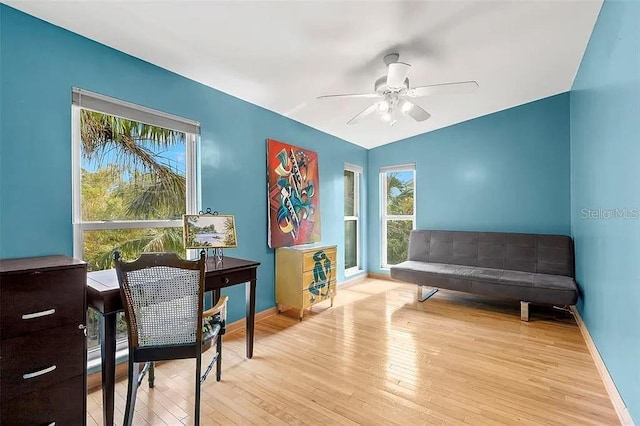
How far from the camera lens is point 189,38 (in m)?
2.14

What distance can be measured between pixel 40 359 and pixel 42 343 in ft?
0.24

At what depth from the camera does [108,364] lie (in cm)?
168

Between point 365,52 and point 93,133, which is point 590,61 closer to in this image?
point 365,52

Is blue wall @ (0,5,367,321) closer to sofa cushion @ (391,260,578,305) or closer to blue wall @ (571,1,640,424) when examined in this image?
sofa cushion @ (391,260,578,305)

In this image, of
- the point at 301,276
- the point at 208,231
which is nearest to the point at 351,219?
the point at 301,276

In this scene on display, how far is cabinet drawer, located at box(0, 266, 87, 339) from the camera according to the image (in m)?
1.40

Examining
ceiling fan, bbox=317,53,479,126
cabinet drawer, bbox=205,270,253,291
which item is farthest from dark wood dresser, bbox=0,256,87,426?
ceiling fan, bbox=317,53,479,126

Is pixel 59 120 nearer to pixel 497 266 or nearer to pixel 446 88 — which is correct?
pixel 446 88

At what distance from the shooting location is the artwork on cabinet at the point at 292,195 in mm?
3512

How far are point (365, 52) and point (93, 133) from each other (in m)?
2.08

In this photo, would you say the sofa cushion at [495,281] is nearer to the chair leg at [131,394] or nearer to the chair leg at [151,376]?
the chair leg at [151,376]

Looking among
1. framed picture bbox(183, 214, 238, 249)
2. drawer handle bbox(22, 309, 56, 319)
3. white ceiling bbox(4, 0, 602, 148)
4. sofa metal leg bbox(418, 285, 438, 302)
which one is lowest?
sofa metal leg bbox(418, 285, 438, 302)

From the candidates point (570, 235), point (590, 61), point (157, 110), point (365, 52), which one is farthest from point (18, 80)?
point (570, 235)

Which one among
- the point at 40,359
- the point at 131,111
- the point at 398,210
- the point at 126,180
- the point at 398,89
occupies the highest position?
the point at 398,89
